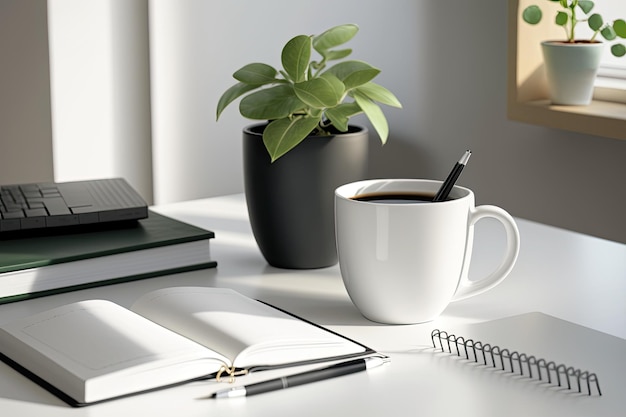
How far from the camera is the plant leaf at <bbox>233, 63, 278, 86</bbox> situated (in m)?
1.11

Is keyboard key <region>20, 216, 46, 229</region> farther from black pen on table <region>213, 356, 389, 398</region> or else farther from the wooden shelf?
the wooden shelf

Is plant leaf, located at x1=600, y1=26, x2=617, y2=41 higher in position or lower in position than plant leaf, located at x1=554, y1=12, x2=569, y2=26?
lower

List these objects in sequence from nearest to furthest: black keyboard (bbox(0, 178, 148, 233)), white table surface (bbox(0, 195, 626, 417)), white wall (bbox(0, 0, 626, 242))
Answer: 1. white table surface (bbox(0, 195, 626, 417))
2. black keyboard (bbox(0, 178, 148, 233))
3. white wall (bbox(0, 0, 626, 242))

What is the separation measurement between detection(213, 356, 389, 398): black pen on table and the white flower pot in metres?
1.35

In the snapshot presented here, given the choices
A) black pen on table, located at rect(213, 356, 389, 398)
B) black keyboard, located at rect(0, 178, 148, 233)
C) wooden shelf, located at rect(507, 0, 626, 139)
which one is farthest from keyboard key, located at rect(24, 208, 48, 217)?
wooden shelf, located at rect(507, 0, 626, 139)

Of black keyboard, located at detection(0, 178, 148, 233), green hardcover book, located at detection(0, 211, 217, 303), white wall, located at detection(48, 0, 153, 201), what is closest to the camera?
green hardcover book, located at detection(0, 211, 217, 303)

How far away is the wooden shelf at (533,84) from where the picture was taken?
200 cm

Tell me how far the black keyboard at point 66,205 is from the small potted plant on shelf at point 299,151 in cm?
16

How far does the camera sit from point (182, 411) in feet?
2.39

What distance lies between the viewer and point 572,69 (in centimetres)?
202

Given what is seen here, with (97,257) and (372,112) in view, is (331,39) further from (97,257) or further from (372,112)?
(97,257)

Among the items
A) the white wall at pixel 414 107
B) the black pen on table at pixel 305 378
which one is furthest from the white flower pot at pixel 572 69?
the black pen on table at pixel 305 378

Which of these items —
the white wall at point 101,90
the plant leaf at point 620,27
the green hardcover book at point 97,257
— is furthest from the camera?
the white wall at point 101,90

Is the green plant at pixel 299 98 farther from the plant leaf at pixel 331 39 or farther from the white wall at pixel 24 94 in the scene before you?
the white wall at pixel 24 94
